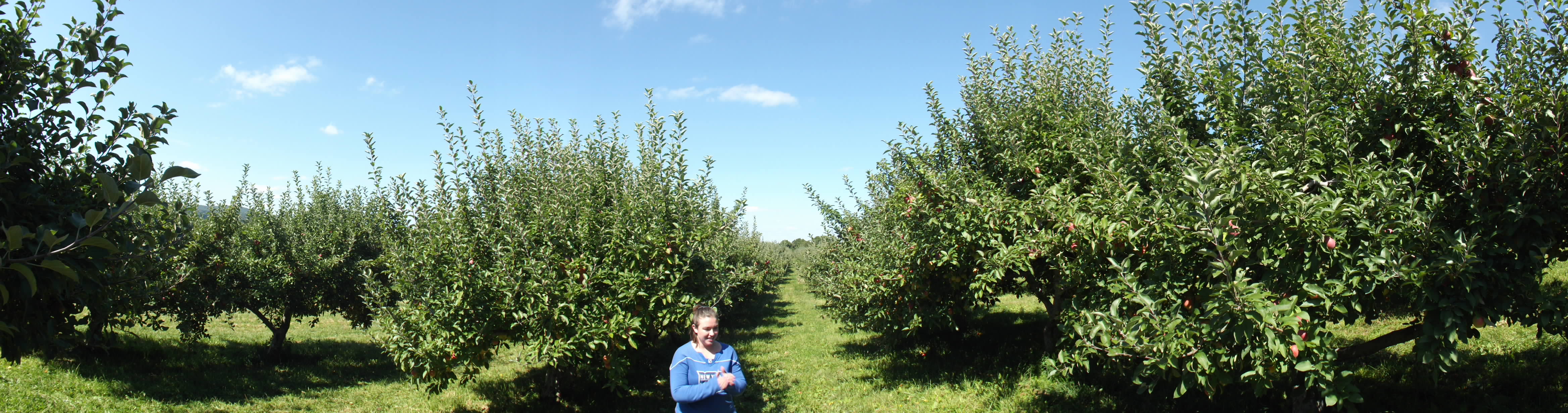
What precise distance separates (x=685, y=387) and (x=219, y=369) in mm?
14038

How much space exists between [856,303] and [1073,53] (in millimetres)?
5668

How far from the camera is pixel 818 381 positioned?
11797mm

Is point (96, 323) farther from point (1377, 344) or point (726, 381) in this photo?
point (1377, 344)

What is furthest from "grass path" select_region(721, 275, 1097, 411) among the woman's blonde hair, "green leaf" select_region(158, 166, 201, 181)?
"green leaf" select_region(158, 166, 201, 181)

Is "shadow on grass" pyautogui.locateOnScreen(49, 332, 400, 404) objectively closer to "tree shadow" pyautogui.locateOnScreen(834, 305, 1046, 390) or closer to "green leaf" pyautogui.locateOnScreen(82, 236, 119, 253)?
"tree shadow" pyautogui.locateOnScreen(834, 305, 1046, 390)

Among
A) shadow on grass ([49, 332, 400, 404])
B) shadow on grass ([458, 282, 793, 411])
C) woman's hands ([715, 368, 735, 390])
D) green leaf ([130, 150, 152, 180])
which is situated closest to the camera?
green leaf ([130, 150, 152, 180])

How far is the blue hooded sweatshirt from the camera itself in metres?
4.70

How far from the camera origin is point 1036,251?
6.73 meters

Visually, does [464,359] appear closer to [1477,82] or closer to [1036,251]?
[1036,251]

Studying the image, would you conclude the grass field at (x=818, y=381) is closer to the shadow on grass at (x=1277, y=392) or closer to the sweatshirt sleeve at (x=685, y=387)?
the shadow on grass at (x=1277, y=392)

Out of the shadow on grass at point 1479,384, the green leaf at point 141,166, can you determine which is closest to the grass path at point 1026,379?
the shadow on grass at point 1479,384

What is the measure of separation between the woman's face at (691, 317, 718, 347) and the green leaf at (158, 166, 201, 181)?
2.97 metres

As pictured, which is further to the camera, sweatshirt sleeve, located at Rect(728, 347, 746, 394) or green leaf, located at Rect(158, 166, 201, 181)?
sweatshirt sleeve, located at Rect(728, 347, 746, 394)

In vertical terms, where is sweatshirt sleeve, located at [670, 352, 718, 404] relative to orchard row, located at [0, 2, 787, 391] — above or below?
below
